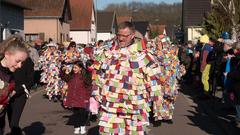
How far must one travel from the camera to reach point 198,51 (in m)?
17.8

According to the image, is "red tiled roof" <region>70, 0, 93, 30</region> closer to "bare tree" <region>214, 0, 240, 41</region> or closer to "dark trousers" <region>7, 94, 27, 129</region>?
"bare tree" <region>214, 0, 240, 41</region>

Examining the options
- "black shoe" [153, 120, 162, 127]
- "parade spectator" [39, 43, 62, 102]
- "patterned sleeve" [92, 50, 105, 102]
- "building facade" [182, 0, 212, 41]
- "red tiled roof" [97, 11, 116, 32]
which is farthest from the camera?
"red tiled roof" [97, 11, 116, 32]

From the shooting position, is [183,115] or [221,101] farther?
[221,101]

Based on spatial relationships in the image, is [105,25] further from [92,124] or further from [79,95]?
[79,95]

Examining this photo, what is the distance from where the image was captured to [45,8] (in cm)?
4781

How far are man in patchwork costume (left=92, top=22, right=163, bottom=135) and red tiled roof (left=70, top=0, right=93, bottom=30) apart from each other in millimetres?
60417

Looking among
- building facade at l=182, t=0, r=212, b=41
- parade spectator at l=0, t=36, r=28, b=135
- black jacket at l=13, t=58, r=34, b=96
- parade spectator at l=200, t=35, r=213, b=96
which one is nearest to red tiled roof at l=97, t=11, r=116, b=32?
building facade at l=182, t=0, r=212, b=41

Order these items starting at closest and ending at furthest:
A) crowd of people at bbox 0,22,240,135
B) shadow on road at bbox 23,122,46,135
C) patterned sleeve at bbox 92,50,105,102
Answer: crowd of people at bbox 0,22,240,135 → patterned sleeve at bbox 92,50,105,102 → shadow on road at bbox 23,122,46,135

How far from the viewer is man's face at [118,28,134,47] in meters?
6.37

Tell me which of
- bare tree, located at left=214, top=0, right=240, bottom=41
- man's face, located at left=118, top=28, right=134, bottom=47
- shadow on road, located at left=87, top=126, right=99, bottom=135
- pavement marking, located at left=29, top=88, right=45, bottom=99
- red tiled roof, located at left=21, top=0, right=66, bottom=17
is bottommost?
shadow on road, located at left=87, top=126, right=99, bottom=135

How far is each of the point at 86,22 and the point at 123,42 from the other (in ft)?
199

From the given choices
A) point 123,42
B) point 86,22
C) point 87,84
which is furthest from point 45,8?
point 123,42

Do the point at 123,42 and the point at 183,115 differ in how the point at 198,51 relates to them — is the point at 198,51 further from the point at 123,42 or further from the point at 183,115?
the point at 123,42

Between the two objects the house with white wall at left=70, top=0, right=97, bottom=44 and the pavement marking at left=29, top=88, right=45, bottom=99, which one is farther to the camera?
the house with white wall at left=70, top=0, right=97, bottom=44
